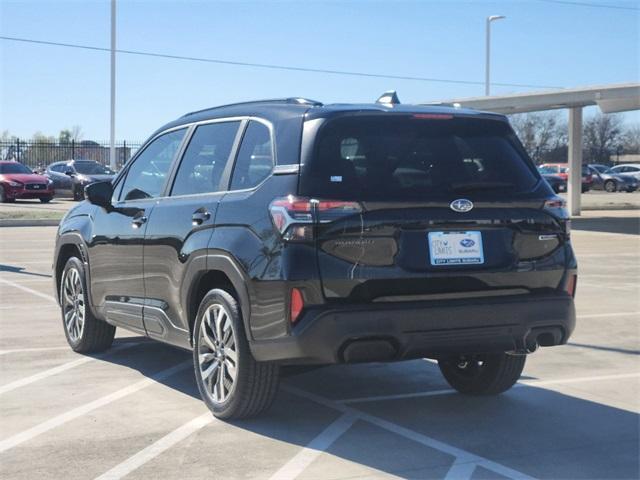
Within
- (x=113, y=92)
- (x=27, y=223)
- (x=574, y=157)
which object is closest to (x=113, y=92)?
(x=113, y=92)

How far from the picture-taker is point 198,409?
6.04 meters

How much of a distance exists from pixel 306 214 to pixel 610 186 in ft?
168

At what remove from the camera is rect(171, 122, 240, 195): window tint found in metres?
6.10

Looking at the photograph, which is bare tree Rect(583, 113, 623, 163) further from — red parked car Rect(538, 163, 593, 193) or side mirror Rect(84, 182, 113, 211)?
side mirror Rect(84, 182, 113, 211)

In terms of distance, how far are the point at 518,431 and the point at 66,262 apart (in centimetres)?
443

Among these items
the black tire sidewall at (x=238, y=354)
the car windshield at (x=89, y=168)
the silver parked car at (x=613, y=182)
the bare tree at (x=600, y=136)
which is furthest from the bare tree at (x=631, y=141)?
the black tire sidewall at (x=238, y=354)

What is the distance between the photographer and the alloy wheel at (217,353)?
560 centimetres

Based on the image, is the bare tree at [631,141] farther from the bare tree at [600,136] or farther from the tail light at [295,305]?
the tail light at [295,305]

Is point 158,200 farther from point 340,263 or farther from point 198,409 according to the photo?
point 340,263

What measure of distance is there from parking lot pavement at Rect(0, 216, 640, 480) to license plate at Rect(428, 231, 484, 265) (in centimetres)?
102

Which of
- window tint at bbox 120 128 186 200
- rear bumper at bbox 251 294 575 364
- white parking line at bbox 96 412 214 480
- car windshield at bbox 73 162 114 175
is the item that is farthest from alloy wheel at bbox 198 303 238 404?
car windshield at bbox 73 162 114 175

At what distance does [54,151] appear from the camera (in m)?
50.2

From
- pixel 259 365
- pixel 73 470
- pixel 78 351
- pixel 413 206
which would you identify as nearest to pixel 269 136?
pixel 413 206

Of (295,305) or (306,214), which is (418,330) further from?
(306,214)
